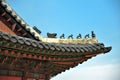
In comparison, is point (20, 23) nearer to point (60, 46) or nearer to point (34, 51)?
point (60, 46)

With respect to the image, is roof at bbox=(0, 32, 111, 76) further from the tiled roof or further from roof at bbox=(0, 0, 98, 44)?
roof at bbox=(0, 0, 98, 44)

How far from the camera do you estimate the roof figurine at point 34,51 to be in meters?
7.01

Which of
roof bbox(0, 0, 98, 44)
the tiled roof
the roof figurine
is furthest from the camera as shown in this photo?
roof bbox(0, 0, 98, 44)

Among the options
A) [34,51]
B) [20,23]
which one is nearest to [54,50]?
[34,51]

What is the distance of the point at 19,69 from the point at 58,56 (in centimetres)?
147

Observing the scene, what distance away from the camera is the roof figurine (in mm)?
7012

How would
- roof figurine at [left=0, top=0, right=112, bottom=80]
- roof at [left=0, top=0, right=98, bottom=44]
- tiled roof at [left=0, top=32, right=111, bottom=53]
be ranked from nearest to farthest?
1. tiled roof at [left=0, top=32, right=111, bottom=53]
2. roof figurine at [left=0, top=0, right=112, bottom=80]
3. roof at [left=0, top=0, right=98, bottom=44]

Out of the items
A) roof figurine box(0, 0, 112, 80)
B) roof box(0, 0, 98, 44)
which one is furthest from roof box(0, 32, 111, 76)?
roof box(0, 0, 98, 44)

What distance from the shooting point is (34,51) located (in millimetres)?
7293

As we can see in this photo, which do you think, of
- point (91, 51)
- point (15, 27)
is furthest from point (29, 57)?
point (15, 27)

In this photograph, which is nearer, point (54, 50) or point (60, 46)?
point (54, 50)

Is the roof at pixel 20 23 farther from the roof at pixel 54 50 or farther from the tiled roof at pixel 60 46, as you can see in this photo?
the tiled roof at pixel 60 46

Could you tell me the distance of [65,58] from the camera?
8.35 meters

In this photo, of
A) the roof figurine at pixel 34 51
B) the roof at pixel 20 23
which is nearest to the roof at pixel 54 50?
the roof figurine at pixel 34 51
